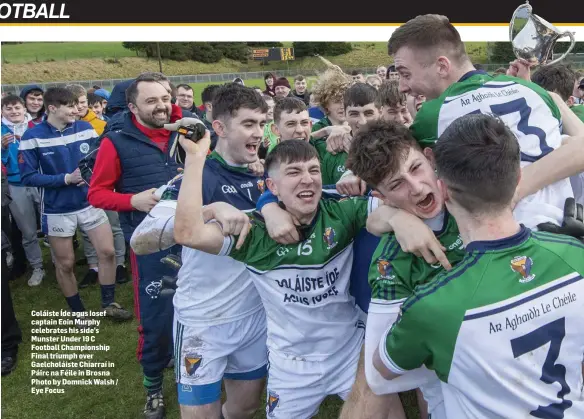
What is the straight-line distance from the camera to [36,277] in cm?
698

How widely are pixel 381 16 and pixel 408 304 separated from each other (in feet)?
15.8

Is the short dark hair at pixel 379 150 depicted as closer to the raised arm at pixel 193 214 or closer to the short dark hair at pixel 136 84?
the raised arm at pixel 193 214

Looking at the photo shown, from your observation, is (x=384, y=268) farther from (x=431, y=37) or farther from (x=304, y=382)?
(x=431, y=37)

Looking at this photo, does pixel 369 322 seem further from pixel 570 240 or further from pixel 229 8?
pixel 229 8

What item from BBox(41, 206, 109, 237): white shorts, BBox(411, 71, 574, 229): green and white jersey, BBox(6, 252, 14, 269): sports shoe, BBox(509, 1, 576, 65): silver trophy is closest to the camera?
BBox(411, 71, 574, 229): green and white jersey

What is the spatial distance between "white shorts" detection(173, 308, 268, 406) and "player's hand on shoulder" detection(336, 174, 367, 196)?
0.97 m

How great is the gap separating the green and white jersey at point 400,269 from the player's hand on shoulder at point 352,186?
0.68 metres

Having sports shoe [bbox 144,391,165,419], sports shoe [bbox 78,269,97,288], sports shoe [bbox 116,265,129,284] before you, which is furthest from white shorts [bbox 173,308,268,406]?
sports shoe [bbox 78,269,97,288]

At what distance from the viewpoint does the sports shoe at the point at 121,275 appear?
22.2 feet

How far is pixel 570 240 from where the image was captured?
1622 mm

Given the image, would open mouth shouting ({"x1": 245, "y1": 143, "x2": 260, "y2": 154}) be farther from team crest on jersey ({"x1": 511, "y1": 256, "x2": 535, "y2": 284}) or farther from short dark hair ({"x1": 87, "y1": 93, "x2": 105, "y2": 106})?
short dark hair ({"x1": 87, "y1": 93, "x2": 105, "y2": 106})

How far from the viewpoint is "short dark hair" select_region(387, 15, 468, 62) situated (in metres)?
2.42

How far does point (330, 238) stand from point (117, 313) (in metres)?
4.08

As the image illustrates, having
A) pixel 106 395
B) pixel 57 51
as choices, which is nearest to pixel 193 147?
pixel 106 395
